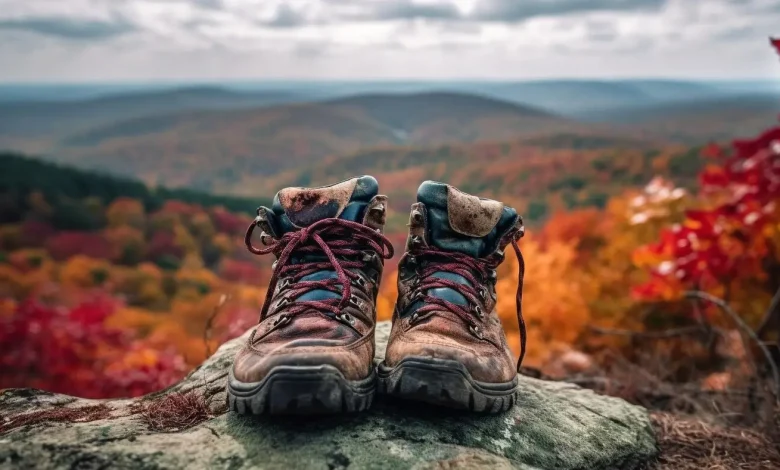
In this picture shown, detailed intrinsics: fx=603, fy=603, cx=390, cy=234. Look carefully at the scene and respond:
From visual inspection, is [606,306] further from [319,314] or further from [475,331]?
[319,314]

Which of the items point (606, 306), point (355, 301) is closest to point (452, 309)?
point (355, 301)

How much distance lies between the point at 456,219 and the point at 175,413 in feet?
3.82

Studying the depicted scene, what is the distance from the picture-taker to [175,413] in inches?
77.5

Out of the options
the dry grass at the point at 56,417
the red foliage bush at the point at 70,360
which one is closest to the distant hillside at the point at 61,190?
the red foliage bush at the point at 70,360

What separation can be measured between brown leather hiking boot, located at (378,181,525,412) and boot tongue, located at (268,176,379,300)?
0.21m

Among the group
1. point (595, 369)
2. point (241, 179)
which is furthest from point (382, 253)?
point (241, 179)

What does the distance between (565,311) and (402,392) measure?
4756 millimetres

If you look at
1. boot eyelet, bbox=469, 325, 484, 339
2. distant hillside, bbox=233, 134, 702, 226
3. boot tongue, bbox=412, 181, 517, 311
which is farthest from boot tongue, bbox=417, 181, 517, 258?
distant hillside, bbox=233, 134, 702, 226

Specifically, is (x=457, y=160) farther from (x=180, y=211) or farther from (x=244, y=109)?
(x=244, y=109)

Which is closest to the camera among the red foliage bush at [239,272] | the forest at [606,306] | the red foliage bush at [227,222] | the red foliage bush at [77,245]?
the forest at [606,306]

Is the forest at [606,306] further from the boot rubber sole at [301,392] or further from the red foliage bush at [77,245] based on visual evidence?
the boot rubber sole at [301,392]

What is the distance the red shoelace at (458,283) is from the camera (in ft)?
6.80

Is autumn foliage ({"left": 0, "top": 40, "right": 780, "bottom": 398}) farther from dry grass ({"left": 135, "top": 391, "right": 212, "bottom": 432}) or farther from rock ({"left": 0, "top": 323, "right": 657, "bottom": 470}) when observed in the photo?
rock ({"left": 0, "top": 323, "right": 657, "bottom": 470})

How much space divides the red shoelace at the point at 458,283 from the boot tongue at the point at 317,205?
0.28 m
